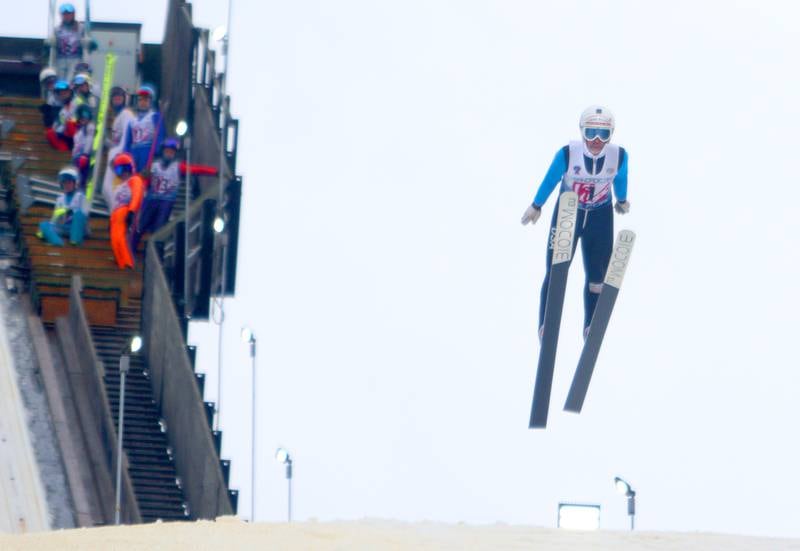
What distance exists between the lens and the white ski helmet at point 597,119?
19344 mm

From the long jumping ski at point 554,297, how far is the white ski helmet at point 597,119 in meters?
0.57

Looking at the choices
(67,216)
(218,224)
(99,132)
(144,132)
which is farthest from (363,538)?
(99,132)

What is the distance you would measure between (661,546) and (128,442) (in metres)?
11.4

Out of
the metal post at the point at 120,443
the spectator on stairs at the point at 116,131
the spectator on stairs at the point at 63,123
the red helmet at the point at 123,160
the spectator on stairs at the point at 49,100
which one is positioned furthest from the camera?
the spectator on stairs at the point at 49,100

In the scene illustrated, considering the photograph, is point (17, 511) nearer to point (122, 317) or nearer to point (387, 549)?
point (122, 317)

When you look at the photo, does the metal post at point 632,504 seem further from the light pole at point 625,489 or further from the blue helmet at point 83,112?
the blue helmet at point 83,112

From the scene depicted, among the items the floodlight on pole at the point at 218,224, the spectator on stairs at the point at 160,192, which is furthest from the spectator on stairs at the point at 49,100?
the floodlight on pole at the point at 218,224

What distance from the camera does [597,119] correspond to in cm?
1936

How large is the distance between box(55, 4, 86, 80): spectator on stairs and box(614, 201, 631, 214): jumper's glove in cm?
1810

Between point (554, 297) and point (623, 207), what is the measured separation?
0.91 meters

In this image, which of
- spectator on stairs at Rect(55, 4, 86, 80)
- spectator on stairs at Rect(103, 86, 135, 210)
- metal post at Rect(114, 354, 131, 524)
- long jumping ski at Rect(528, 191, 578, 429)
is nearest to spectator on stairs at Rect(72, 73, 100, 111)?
spectator on stairs at Rect(103, 86, 135, 210)

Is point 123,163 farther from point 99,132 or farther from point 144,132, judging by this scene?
point 99,132

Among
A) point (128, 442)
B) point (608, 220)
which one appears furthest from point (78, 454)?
point (608, 220)

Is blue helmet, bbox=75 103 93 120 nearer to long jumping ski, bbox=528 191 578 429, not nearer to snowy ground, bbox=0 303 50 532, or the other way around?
snowy ground, bbox=0 303 50 532
